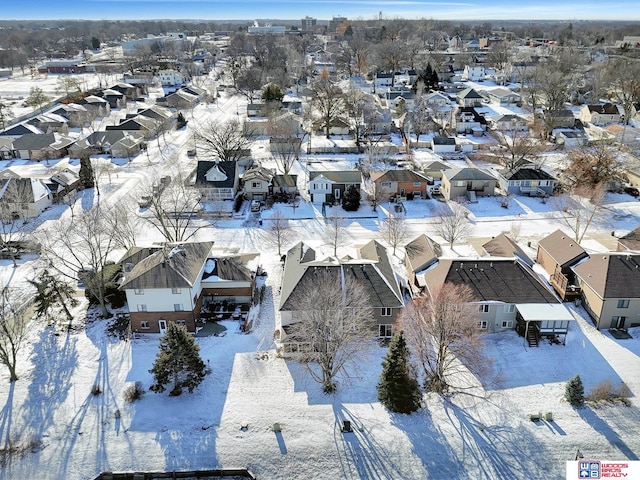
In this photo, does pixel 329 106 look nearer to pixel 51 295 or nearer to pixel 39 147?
pixel 39 147

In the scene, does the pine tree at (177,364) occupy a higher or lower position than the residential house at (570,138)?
lower

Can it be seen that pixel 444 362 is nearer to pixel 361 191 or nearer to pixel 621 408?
pixel 621 408

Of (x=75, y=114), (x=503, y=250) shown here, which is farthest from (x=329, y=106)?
(x=503, y=250)

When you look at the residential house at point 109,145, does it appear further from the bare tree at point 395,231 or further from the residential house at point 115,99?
the bare tree at point 395,231

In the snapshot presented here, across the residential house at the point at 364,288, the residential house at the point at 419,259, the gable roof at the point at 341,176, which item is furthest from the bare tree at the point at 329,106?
the residential house at the point at 364,288

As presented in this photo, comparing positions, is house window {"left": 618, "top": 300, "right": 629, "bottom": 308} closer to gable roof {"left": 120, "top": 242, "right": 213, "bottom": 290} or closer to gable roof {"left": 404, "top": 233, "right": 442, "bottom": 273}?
gable roof {"left": 404, "top": 233, "right": 442, "bottom": 273}

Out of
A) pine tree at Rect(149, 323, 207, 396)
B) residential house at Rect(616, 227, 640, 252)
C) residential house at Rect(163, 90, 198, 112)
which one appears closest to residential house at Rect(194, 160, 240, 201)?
pine tree at Rect(149, 323, 207, 396)
